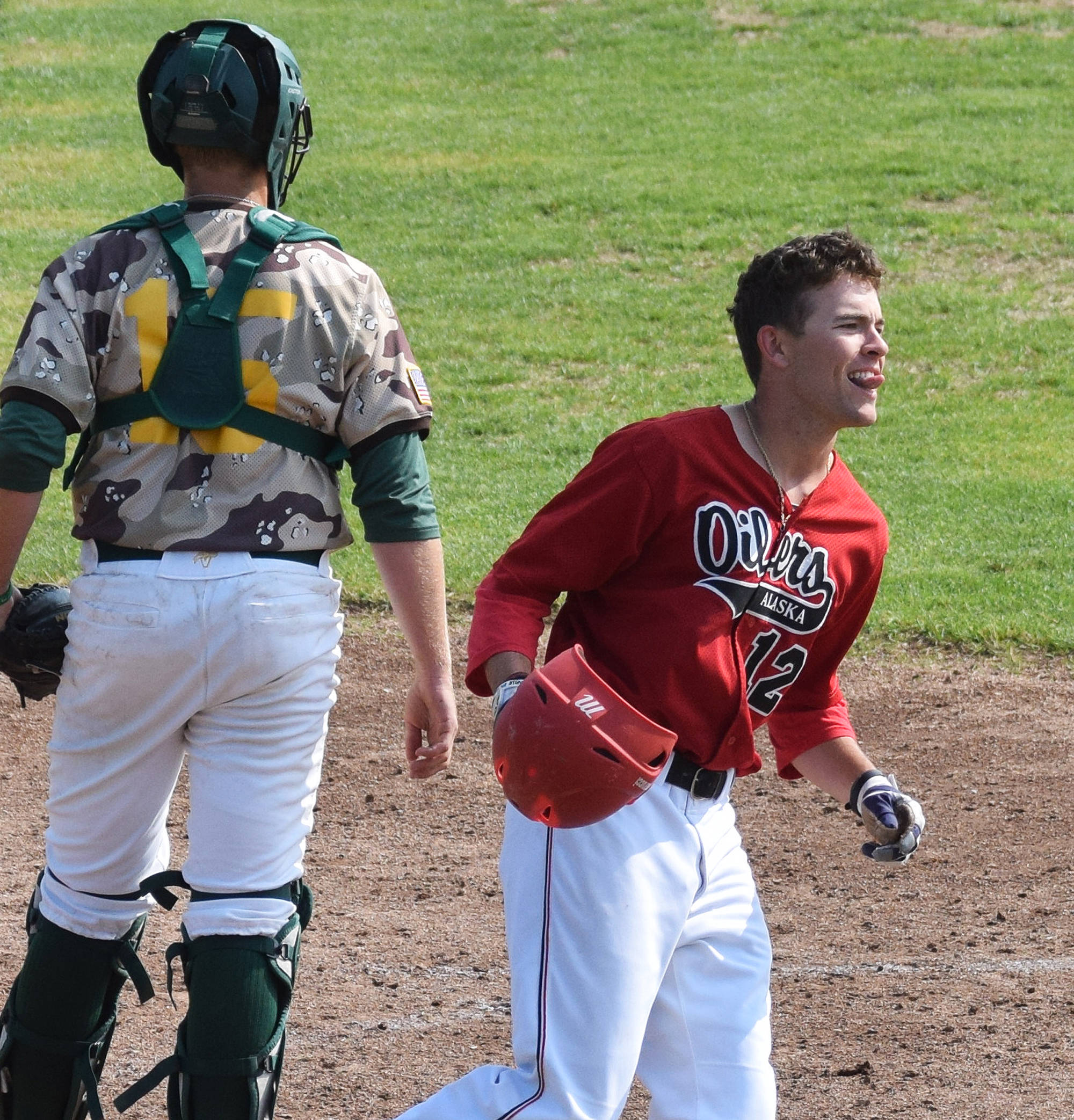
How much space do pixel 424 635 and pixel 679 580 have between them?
1.65 ft

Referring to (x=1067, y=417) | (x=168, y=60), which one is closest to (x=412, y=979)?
(x=168, y=60)

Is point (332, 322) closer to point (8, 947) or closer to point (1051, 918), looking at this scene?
point (8, 947)

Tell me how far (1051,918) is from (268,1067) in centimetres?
274

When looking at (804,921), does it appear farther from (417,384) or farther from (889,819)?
(417,384)

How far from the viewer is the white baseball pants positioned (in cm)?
273

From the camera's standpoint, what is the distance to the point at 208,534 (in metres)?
2.75

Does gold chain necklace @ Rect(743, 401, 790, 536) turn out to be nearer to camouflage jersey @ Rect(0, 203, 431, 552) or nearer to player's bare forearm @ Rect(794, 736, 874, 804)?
player's bare forearm @ Rect(794, 736, 874, 804)

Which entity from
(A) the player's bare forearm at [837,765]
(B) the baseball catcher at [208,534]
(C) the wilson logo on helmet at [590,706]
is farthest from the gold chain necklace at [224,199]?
(A) the player's bare forearm at [837,765]

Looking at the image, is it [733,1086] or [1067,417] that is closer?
[733,1086]

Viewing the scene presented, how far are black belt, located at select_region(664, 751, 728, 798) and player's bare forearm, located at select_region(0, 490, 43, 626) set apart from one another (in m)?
1.24

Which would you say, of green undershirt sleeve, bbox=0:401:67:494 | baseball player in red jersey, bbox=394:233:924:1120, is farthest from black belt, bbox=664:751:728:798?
green undershirt sleeve, bbox=0:401:67:494

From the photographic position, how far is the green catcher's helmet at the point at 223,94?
9.27 ft

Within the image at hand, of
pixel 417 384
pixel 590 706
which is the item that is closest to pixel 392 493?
pixel 417 384

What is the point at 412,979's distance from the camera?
167 inches
